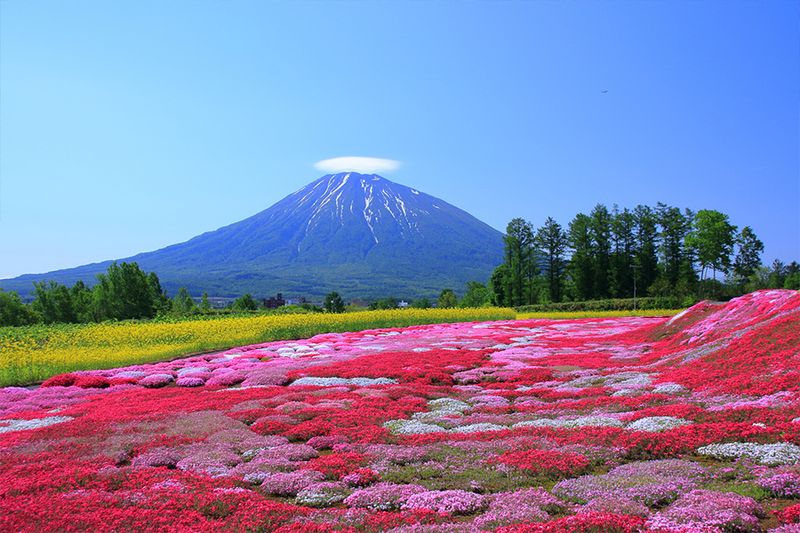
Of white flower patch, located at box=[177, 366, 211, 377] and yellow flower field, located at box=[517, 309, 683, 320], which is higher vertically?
yellow flower field, located at box=[517, 309, 683, 320]

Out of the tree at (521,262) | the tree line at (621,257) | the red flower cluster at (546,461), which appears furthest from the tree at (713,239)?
the red flower cluster at (546,461)

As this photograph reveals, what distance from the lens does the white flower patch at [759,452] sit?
8.23m

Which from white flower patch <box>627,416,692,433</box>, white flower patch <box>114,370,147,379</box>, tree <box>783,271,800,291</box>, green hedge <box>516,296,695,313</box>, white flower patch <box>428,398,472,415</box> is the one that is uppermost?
tree <box>783,271,800,291</box>

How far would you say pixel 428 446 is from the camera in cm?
1058

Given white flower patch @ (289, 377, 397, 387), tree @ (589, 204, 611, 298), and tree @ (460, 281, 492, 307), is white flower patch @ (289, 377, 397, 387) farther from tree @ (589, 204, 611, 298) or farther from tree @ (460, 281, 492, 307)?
tree @ (460, 281, 492, 307)

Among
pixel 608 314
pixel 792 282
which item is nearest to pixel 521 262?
pixel 608 314

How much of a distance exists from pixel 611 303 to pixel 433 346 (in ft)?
155

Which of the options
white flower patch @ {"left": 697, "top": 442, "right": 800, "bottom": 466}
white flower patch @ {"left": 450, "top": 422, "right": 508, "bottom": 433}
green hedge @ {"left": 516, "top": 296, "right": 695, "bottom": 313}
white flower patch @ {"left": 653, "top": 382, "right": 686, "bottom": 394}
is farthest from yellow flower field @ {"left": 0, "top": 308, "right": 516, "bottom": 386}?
green hedge @ {"left": 516, "top": 296, "right": 695, "bottom": 313}

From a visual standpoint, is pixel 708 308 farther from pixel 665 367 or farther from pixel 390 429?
pixel 390 429

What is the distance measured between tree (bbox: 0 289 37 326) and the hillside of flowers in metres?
68.4

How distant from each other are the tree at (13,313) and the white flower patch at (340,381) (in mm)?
74273

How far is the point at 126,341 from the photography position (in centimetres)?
3158

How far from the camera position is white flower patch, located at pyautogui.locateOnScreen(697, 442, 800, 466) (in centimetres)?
823

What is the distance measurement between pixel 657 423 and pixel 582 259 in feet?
288
